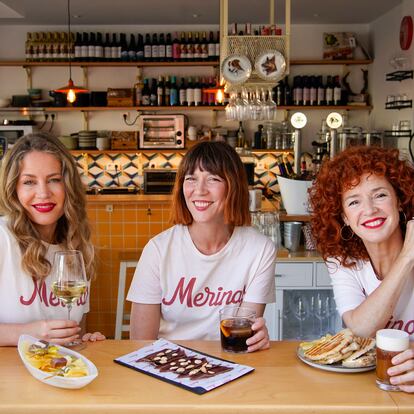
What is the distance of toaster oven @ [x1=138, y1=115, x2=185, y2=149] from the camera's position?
7602 mm

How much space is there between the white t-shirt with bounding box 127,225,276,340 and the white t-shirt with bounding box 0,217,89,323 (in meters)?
0.32

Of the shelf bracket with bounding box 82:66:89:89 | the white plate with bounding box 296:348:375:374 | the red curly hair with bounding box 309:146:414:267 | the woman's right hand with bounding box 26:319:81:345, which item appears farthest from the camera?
the shelf bracket with bounding box 82:66:89:89

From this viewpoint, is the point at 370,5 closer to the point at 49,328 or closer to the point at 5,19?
Result: the point at 5,19

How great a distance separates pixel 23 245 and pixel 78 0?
4.81 metres

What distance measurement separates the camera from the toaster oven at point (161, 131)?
299 inches

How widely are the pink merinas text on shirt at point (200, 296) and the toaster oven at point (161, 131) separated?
17.8ft

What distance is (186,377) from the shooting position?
1526 millimetres

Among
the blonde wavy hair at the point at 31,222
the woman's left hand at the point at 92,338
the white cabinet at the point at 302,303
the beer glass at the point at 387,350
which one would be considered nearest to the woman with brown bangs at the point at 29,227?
the blonde wavy hair at the point at 31,222

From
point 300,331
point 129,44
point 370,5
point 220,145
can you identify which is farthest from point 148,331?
point 129,44

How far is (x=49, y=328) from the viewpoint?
1734mm

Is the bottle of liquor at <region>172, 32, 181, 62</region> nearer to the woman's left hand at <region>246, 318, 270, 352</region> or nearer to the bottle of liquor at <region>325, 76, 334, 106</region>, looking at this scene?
the bottle of liquor at <region>325, 76, 334, 106</region>

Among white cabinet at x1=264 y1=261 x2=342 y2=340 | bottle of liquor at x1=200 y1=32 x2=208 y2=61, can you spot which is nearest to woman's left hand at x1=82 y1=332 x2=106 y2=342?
white cabinet at x1=264 y1=261 x2=342 y2=340

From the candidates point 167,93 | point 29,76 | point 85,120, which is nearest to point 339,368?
point 167,93

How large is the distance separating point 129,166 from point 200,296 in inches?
231
